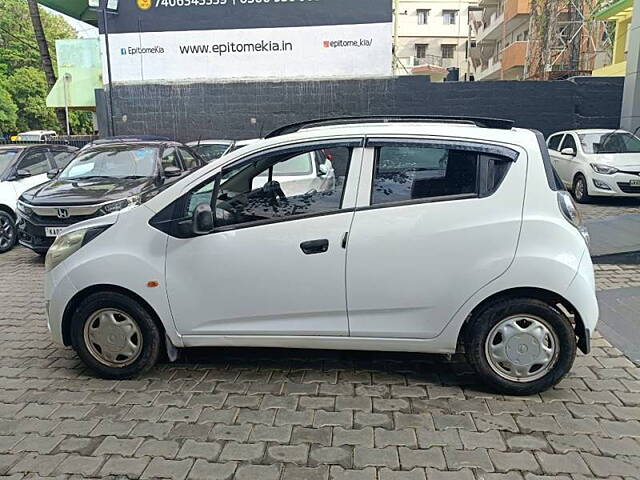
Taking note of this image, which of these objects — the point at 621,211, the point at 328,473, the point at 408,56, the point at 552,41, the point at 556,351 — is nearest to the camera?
the point at 328,473

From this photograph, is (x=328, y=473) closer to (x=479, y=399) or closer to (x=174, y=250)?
(x=479, y=399)

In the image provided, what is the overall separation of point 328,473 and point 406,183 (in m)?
1.85

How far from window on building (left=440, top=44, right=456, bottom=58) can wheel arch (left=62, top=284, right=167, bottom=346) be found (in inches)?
2058

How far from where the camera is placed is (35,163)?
9953 millimetres

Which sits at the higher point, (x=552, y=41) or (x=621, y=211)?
(x=552, y=41)

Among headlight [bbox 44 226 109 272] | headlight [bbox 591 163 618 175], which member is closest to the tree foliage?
headlight [bbox 591 163 618 175]

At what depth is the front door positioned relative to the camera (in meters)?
3.63

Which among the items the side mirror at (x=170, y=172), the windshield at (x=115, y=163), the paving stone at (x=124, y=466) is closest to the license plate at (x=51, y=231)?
the windshield at (x=115, y=163)

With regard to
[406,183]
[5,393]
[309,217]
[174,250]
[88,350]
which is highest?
[406,183]

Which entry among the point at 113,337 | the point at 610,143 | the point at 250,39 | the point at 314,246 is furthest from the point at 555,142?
the point at 113,337

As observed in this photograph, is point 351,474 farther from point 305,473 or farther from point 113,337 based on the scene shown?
point 113,337

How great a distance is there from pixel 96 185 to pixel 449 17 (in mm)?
50145

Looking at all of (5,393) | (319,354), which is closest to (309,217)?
(319,354)

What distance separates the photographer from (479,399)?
3.61m
